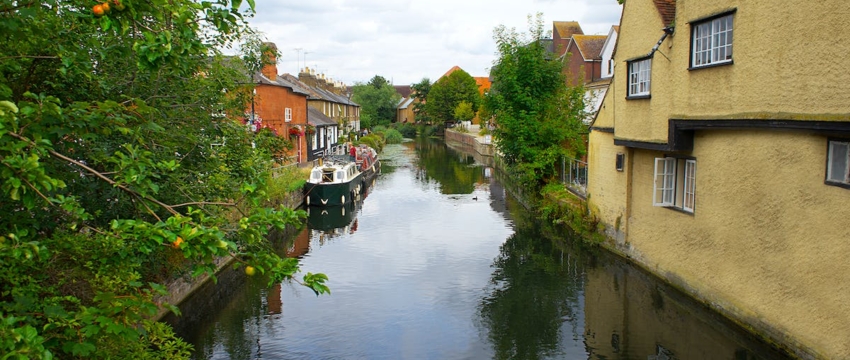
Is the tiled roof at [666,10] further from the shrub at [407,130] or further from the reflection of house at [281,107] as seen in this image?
the shrub at [407,130]

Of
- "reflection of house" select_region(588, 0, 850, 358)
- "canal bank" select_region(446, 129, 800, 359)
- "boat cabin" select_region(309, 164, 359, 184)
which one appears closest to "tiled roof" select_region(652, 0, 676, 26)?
"reflection of house" select_region(588, 0, 850, 358)

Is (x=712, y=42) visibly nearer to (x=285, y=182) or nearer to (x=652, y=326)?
(x=652, y=326)

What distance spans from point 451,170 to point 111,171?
36478 mm

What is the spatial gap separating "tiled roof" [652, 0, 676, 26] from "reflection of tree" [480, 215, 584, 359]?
597 centimetres

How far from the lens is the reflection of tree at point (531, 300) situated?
36.0 ft

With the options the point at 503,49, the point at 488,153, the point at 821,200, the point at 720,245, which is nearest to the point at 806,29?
the point at 821,200

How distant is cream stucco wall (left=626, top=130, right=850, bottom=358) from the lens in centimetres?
823

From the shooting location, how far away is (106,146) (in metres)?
7.04

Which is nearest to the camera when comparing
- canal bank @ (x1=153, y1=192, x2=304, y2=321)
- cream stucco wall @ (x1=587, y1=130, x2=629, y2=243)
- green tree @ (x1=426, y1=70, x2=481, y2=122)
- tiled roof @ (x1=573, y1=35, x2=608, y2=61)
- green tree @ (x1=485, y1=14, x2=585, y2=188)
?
canal bank @ (x1=153, y1=192, x2=304, y2=321)

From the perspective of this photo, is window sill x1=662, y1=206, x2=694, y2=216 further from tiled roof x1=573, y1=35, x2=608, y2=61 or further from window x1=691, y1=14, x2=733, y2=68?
tiled roof x1=573, y1=35, x2=608, y2=61

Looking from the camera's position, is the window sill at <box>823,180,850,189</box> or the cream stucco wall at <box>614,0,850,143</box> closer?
the window sill at <box>823,180,850,189</box>

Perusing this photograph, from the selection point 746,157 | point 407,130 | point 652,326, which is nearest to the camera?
point 746,157

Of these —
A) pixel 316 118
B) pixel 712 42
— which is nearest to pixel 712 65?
pixel 712 42

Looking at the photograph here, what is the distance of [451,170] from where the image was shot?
136 ft
